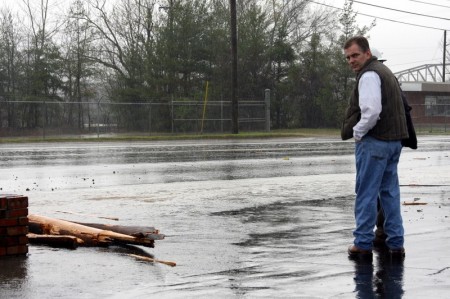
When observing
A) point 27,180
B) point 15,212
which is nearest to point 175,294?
point 15,212

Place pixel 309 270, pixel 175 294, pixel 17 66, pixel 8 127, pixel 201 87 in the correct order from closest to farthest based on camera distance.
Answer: pixel 175 294 → pixel 309 270 → pixel 8 127 → pixel 201 87 → pixel 17 66

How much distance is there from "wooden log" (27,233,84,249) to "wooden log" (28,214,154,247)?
12 cm

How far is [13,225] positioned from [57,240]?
0.71 m

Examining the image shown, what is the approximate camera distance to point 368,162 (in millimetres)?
7293

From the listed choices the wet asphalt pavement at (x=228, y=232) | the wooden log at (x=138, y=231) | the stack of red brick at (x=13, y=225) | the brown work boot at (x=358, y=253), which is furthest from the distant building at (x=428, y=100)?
the stack of red brick at (x=13, y=225)

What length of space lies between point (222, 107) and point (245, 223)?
110ft

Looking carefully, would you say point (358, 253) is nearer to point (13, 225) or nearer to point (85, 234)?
point (85, 234)

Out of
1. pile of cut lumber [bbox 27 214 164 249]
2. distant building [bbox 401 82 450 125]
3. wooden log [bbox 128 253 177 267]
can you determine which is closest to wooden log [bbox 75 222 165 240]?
pile of cut lumber [bbox 27 214 164 249]

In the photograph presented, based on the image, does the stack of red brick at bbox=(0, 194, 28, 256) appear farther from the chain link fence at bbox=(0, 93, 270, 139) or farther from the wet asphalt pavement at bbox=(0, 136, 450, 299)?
the chain link fence at bbox=(0, 93, 270, 139)

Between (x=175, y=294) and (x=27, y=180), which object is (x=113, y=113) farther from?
(x=175, y=294)

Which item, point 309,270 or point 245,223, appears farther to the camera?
point 245,223

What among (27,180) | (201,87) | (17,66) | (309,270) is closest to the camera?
(309,270)

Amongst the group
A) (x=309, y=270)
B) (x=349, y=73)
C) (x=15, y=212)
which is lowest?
(x=309, y=270)

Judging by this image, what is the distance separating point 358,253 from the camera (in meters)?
7.36
